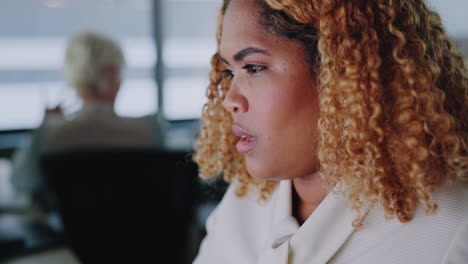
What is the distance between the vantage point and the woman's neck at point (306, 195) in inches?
39.8

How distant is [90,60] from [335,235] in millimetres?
2210

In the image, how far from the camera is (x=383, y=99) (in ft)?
2.71

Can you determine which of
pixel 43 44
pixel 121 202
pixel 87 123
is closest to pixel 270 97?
pixel 121 202

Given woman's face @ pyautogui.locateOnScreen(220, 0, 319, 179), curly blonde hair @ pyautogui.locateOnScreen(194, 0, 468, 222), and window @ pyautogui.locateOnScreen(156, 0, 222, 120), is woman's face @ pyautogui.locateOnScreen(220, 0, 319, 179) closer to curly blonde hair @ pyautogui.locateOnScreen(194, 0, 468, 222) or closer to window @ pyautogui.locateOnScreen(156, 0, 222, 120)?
curly blonde hair @ pyautogui.locateOnScreen(194, 0, 468, 222)

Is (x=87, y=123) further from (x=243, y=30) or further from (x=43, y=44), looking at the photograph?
(x=243, y=30)

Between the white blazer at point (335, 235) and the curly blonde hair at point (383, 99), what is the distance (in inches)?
1.2

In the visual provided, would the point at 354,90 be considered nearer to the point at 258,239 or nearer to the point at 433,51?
the point at 433,51

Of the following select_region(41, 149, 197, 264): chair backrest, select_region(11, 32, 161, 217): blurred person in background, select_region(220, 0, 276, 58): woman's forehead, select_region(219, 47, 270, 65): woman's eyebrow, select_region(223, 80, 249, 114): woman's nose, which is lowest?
select_region(41, 149, 197, 264): chair backrest

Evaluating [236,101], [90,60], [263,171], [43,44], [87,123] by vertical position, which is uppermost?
[236,101]

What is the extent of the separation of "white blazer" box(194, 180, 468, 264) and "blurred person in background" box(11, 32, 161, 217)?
4.66 feet

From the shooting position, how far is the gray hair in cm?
272

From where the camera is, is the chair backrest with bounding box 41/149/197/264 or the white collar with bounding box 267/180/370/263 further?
the chair backrest with bounding box 41/149/197/264

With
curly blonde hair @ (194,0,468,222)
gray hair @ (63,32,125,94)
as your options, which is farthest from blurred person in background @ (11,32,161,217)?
curly blonde hair @ (194,0,468,222)

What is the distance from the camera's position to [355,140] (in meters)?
0.83
